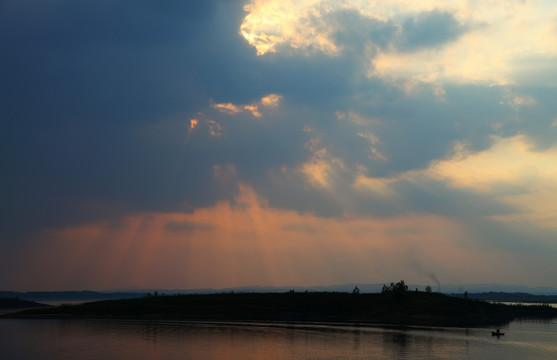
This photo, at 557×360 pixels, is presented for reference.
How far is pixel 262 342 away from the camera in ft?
262

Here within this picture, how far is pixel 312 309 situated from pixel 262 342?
59417mm

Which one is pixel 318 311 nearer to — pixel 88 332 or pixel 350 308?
pixel 350 308

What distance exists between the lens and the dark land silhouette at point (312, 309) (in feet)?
422

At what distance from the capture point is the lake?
66938 mm

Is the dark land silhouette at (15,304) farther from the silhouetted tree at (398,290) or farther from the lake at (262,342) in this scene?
the silhouetted tree at (398,290)

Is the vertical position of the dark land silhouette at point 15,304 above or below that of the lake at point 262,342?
below

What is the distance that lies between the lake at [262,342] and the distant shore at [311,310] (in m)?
18.9

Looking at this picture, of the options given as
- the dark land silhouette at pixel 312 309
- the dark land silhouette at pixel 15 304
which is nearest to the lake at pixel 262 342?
the dark land silhouette at pixel 312 309

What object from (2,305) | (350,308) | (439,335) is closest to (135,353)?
(439,335)

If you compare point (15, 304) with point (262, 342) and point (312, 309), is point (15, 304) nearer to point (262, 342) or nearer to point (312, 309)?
point (312, 309)

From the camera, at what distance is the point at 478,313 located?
13475cm

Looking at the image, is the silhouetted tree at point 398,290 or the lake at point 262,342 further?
the silhouetted tree at point 398,290

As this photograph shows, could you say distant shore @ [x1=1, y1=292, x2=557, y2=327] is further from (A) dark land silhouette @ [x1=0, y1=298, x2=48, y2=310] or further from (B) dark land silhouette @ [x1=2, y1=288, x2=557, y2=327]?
(A) dark land silhouette @ [x1=0, y1=298, x2=48, y2=310]

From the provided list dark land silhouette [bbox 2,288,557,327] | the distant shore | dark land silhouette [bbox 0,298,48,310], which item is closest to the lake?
the distant shore
